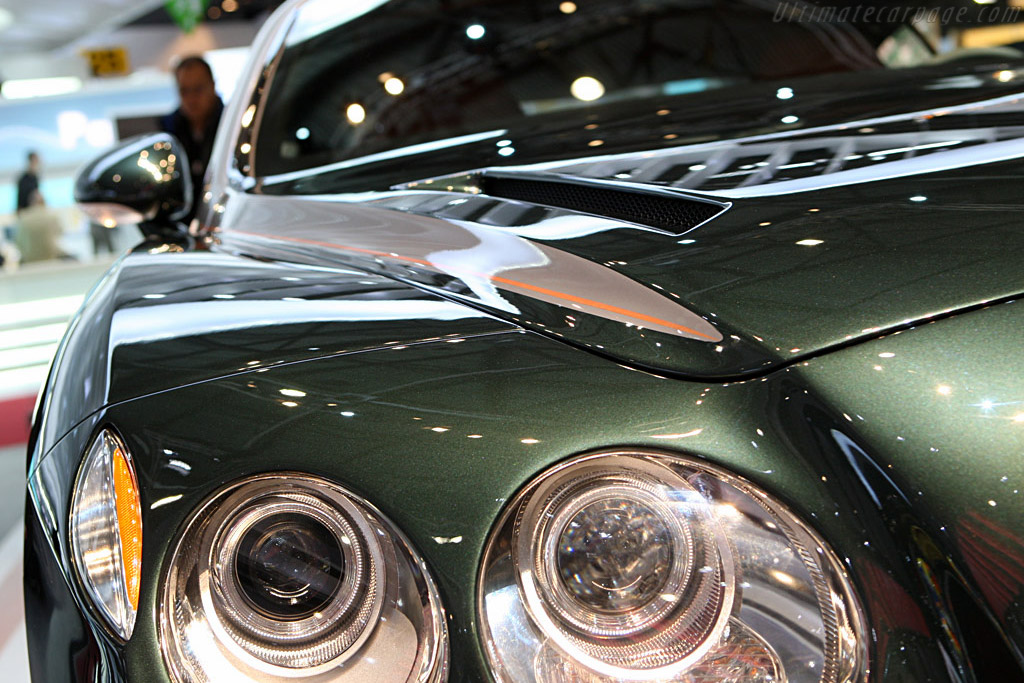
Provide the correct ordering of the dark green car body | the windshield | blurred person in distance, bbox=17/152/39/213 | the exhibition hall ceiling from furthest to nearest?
the exhibition hall ceiling, blurred person in distance, bbox=17/152/39/213, the windshield, the dark green car body

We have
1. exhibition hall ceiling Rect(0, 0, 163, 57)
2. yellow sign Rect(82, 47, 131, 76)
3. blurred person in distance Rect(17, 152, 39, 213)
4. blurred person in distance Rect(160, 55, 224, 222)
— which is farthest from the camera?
exhibition hall ceiling Rect(0, 0, 163, 57)

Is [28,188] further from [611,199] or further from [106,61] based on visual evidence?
[611,199]

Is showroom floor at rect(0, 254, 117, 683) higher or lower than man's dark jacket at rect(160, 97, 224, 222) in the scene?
lower

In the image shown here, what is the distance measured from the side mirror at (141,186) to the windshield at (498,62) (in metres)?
0.23

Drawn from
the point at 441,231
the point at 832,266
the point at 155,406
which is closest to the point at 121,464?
the point at 155,406

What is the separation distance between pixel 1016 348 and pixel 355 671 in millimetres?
518

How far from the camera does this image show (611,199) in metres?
0.93

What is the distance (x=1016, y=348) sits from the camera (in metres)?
0.60

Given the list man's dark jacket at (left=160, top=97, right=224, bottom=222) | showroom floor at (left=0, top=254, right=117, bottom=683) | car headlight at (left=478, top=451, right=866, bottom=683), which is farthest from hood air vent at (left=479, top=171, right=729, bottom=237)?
man's dark jacket at (left=160, top=97, right=224, bottom=222)

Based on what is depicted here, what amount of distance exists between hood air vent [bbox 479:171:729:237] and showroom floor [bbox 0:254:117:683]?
106 centimetres

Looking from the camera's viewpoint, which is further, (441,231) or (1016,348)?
(441,231)

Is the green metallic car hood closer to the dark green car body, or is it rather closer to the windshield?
the dark green car body

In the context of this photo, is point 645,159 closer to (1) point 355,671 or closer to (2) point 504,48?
(1) point 355,671

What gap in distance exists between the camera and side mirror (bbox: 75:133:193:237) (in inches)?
64.3
